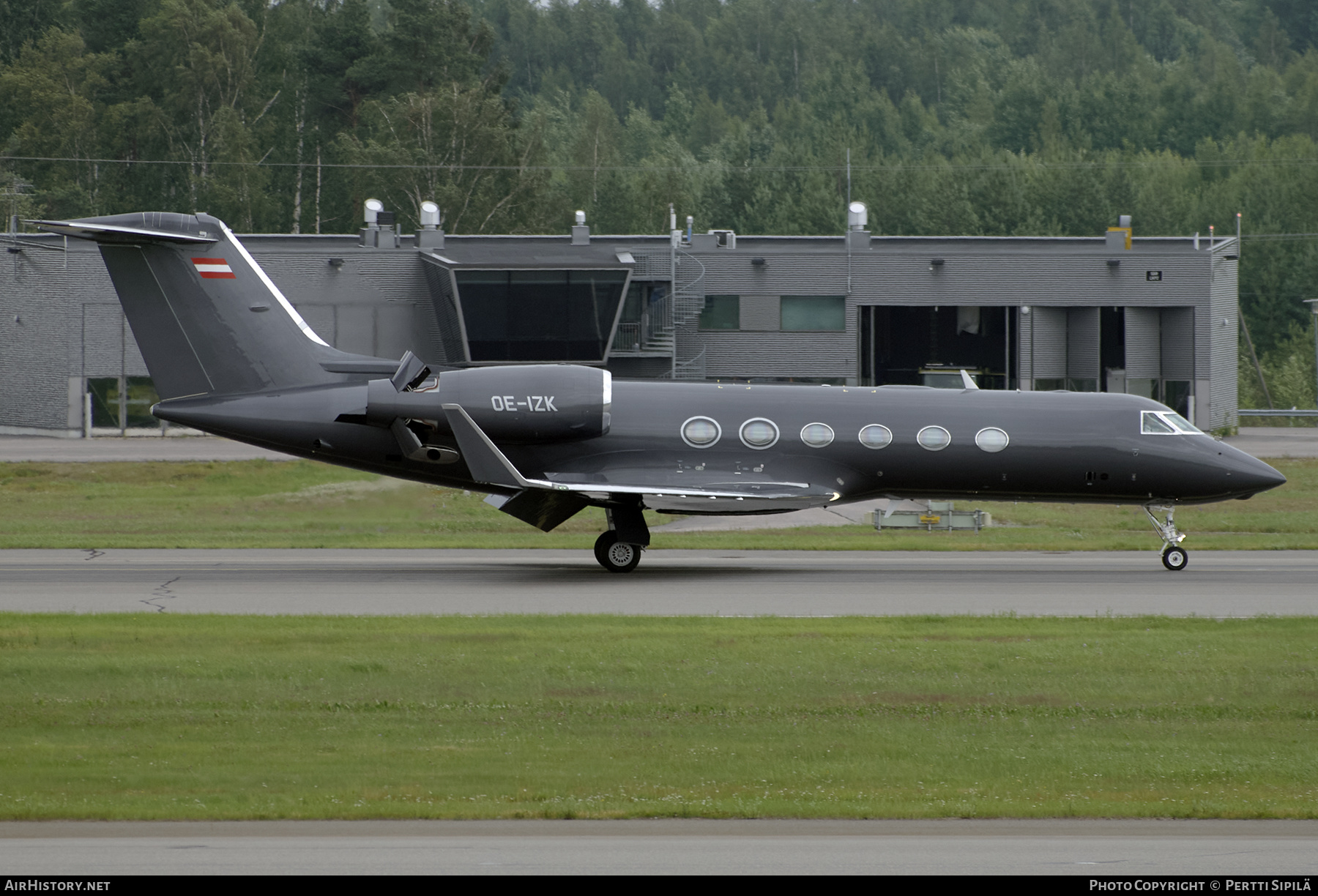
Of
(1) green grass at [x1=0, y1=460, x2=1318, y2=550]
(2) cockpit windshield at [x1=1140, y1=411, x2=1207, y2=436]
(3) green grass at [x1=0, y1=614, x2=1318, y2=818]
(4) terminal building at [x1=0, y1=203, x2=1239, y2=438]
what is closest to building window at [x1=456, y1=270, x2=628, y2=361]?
(4) terminal building at [x1=0, y1=203, x2=1239, y2=438]

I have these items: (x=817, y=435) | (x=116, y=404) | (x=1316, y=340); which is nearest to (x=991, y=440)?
(x=817, y=435)

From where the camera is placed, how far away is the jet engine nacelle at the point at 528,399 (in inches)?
963

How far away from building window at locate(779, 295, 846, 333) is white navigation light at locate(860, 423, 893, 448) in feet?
118

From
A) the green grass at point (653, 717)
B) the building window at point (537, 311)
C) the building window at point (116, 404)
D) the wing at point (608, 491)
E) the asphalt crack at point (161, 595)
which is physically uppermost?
the building window at point (537, 311)

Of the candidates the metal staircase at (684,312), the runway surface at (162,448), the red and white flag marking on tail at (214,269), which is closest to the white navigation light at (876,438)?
the red and white flag marking on tail at (214,269)

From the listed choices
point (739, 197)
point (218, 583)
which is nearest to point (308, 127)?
point (739, 197)

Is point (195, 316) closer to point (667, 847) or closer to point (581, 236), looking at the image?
point (667, 847)

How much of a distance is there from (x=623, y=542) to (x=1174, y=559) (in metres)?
9.94

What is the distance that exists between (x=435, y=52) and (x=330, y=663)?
8526 centimetres

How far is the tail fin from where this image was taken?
25250 mm

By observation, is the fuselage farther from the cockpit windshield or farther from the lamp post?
the lamp post

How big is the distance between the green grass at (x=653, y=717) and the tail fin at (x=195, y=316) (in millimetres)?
6967

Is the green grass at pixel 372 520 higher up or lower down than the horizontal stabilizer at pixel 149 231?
lower down

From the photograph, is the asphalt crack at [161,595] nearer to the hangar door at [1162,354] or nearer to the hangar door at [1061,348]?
the hangar door at [1061,348]
